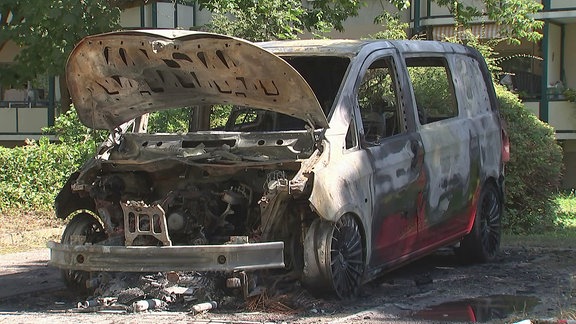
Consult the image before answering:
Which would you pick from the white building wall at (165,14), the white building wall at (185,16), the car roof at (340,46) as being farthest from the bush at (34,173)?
the white building wall at (185,16)

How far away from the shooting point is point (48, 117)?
27.1 m

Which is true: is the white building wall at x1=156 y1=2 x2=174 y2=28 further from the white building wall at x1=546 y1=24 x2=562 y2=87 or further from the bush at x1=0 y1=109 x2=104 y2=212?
the bush at x1=0 y1=109 x2=104 y2=212

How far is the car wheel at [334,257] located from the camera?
6.83 meters

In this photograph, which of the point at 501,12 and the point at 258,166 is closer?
the point at 258,166

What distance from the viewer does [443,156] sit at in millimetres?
8516

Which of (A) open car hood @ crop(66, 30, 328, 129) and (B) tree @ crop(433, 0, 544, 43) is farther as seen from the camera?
(B) tree @ crop(433, 0, 544, 43)

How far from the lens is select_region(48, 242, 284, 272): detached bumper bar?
21.8 feet

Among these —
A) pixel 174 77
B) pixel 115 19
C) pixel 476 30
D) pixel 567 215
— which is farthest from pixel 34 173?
pixel 476 30

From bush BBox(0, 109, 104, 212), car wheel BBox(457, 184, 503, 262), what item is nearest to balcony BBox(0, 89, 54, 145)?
bush BBox(0, 109, 104, 212)

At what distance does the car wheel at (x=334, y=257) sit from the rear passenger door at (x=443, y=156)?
1160 mm

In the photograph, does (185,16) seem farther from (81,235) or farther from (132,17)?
(81,235)

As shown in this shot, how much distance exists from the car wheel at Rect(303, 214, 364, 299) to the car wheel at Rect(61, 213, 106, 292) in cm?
199

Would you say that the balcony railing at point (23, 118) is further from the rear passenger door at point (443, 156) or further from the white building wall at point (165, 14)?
the rear passenger door at point (443, 156)

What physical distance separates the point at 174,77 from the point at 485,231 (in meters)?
3.80
